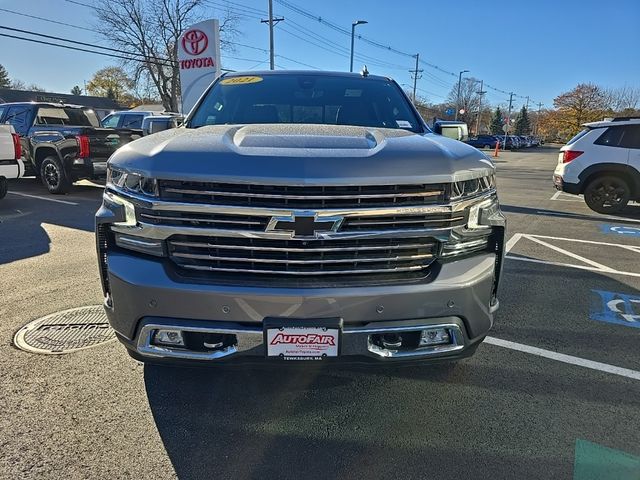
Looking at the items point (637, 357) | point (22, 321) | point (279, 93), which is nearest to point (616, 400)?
point (637, 357)

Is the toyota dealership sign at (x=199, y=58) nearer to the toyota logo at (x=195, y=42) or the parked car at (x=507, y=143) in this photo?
the toyota logo at (x=195, y=42)

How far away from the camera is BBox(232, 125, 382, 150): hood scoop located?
228 centimetres

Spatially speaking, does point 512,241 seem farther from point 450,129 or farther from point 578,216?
point 450,129

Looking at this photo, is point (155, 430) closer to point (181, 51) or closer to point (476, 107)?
point (181, 51)

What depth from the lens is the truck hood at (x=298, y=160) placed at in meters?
2.04

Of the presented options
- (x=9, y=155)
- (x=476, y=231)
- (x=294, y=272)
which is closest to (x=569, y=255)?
(x=476, y=231)

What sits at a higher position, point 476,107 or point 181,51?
point 476,107

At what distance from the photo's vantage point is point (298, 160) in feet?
6.82

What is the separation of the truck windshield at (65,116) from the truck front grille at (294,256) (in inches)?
413

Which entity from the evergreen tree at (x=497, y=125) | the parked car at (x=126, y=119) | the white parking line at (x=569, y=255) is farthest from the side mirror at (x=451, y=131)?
the evergreen tree at (x=497, y=125)

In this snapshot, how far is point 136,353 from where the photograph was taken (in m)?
2.25

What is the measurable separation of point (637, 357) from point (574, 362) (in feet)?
1.74

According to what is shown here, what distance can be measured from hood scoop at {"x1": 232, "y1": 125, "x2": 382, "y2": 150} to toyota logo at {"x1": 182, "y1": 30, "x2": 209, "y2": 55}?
39.3 ft

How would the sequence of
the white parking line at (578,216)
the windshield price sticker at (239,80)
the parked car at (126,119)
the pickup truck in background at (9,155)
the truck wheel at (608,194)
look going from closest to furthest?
the windshield price sticker at (239,80) < the pickup truck in background at (9,155) < the white parking line at (578,216) < the truck wheel at (608,194) < the parked car at (126,119)
